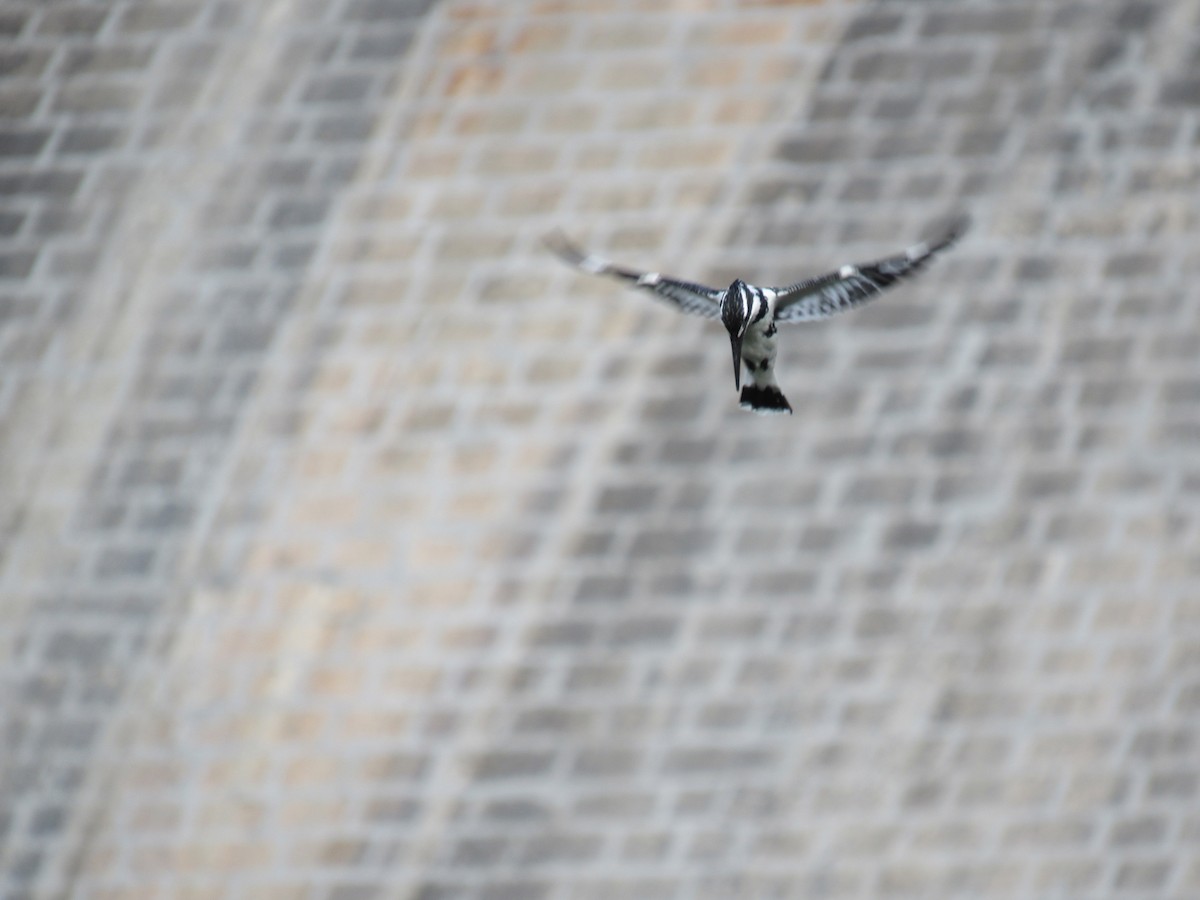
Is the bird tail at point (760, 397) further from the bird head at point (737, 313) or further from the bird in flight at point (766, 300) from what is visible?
the bird head at point (737, 313)

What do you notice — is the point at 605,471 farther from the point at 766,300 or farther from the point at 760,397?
the point at 766,300

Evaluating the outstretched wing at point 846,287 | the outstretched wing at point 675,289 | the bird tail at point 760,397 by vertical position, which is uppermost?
the outstretched wing at point 675,289

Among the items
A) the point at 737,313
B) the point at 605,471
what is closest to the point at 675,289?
the point at 737,313

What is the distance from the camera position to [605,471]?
7.53 m

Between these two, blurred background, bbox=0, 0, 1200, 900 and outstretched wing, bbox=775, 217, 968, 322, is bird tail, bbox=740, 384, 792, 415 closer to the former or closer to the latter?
outstretched wing, bbox=775, 217, 968, 322

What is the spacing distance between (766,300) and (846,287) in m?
0.33

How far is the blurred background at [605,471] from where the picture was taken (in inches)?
285

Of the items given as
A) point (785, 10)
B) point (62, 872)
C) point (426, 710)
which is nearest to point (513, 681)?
point (426, 710)

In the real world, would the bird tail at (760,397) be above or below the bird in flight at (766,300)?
below

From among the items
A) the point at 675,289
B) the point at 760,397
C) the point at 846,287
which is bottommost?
the point at 760,397

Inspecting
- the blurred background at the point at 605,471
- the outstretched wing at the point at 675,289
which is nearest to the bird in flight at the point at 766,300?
the outstretched wing at the point at 675,289

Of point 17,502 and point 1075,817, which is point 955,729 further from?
point 17,502

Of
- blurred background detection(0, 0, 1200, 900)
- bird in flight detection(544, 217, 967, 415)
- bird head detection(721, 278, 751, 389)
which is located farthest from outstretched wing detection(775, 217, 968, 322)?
blurred background detection(0, 0, 1200, 900)

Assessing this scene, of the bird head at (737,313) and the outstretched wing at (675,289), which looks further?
the outstretched wing at (675,289)
